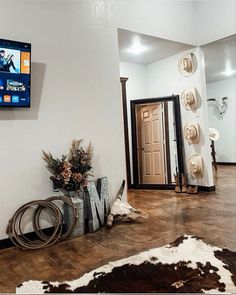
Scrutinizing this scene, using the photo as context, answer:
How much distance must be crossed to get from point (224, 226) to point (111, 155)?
1739 millimetres

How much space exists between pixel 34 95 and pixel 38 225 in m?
1.54

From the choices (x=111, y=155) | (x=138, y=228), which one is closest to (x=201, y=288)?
(x=138, y=228)

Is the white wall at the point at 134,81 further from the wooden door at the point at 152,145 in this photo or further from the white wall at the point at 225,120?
the white wall at the point at 225,120

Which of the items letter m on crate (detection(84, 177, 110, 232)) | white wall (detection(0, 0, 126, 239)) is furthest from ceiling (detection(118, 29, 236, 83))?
letter m on crate (detection(84, 177, 110, 232))

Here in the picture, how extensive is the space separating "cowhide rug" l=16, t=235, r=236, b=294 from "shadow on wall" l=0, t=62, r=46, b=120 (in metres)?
1.80

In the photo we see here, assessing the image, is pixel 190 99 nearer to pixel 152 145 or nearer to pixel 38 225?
pixel 152 145

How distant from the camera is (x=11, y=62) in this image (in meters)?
2.80

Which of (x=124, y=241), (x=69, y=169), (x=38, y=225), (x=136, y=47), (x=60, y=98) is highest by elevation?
(x=136, y=47)

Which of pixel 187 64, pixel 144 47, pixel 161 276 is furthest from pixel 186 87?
pixel 161 276

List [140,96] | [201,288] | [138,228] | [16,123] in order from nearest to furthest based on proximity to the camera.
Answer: [201,288], [16,123], [138,228], [140,96]

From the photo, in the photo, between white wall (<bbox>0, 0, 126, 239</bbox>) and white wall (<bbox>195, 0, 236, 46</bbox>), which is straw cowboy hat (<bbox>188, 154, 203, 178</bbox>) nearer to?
white wall (<bbox>0, 0, 126, 239</bbox>)

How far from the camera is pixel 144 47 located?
5.12 meters

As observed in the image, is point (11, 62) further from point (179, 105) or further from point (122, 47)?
point (179, 105)

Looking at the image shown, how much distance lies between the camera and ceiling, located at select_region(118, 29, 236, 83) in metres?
4.66
